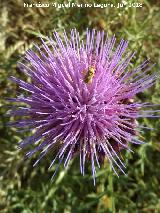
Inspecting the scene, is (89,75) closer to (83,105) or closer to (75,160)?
(83,105)

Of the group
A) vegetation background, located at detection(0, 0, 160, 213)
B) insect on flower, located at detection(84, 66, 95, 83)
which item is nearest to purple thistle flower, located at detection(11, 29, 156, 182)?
insect on flower, located at detection(84, 66, 95, 83)

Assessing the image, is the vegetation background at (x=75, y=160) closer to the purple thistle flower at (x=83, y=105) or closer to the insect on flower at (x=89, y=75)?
the purple thistle flower at (x=83, y=105)

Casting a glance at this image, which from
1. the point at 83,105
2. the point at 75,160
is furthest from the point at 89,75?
the point at 75,160

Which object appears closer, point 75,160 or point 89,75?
point 89,75

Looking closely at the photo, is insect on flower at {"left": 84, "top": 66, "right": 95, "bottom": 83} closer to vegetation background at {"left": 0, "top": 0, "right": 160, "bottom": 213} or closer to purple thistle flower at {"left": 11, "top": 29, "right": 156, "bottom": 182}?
purple thistle flower at {"left": 11, "top": 29, "right": 156, "bottom": 182}

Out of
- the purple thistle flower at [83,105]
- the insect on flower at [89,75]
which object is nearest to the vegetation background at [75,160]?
the purple thistle flower at [83,105]

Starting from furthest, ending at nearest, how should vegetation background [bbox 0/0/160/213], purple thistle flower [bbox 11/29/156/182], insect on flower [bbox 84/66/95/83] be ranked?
vegetation background [bbox 0/0/160/213] → purple thistle flower [bbox 11/29/156/182] → insect on flower [bbox 84/66/95/83]

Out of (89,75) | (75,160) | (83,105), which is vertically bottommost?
(75,160)

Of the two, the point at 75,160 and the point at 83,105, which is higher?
the point at 83,105
